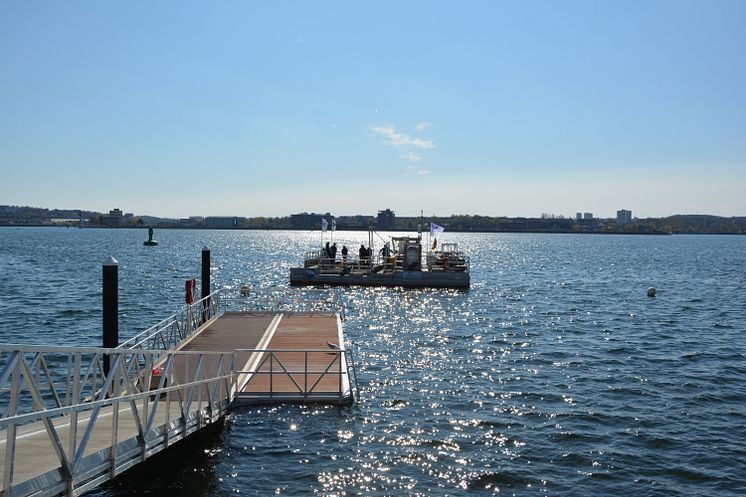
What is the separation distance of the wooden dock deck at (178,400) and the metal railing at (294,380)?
0.09 feet

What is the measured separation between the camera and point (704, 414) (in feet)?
64.2

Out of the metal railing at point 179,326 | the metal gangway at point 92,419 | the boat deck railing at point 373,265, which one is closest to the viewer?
the metal gangway at point 92,419

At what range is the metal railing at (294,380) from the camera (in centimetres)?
1791

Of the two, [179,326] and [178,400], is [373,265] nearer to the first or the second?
[179,326]

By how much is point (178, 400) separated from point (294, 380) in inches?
148

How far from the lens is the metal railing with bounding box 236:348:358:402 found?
17.9m

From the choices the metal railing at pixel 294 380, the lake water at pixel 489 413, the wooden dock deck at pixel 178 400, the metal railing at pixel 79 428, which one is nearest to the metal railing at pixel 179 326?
the wooden dock deck at pixel 178 400

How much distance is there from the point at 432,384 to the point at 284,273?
175 ft

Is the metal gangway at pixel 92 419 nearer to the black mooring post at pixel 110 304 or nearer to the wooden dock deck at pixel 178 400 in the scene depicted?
the wooden dock deck at pixel 178 400

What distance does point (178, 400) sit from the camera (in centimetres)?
1569

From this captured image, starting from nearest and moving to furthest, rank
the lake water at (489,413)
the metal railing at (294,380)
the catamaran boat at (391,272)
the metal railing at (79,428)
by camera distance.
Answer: the metal railing at (79,428) → the lake water at (489,413) → the metal railing at (294,380) → the catamaran boat at (391,272)

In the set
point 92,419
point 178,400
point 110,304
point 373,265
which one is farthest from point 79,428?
point 373,265

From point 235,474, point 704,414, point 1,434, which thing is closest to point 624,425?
point 704,414

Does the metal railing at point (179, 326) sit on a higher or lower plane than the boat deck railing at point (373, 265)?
lower
